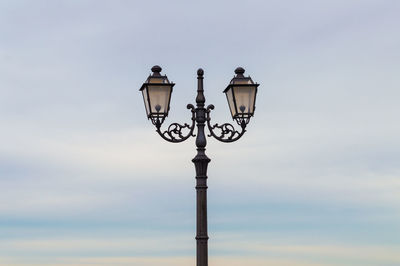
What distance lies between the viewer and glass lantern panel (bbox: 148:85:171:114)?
63.9ft

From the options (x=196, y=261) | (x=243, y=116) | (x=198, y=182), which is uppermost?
(x=243, y=116)

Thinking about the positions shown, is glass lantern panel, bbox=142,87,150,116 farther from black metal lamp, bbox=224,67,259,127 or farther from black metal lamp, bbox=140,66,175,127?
black metal lamp, bbox=224,67,259,127

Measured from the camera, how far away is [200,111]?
64.4 ft

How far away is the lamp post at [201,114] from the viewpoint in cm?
1927

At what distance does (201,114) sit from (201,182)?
1189 mm

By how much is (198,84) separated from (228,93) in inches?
22.7

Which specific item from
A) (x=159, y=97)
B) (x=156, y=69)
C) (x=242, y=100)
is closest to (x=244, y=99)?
(x=242, y=100)

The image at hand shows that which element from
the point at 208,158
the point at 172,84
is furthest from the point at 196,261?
the point at 172,84

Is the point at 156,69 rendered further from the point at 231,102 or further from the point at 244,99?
the point at 244,99

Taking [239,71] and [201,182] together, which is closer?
[201,182]

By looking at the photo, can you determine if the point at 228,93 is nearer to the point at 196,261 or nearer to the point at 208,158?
the point at 208,158

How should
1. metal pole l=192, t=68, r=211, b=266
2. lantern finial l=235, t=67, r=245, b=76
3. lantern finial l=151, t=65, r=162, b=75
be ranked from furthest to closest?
lantern finial l=235, t=67, r=245, b=76
lantern finial l=151, t=65, r=162, b=75
metal pole l=192, t=68, r=211, b=266

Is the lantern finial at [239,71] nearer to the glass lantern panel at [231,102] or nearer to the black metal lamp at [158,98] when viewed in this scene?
the glass lantern panel at [231,102]

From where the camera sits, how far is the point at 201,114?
19.6 meters
